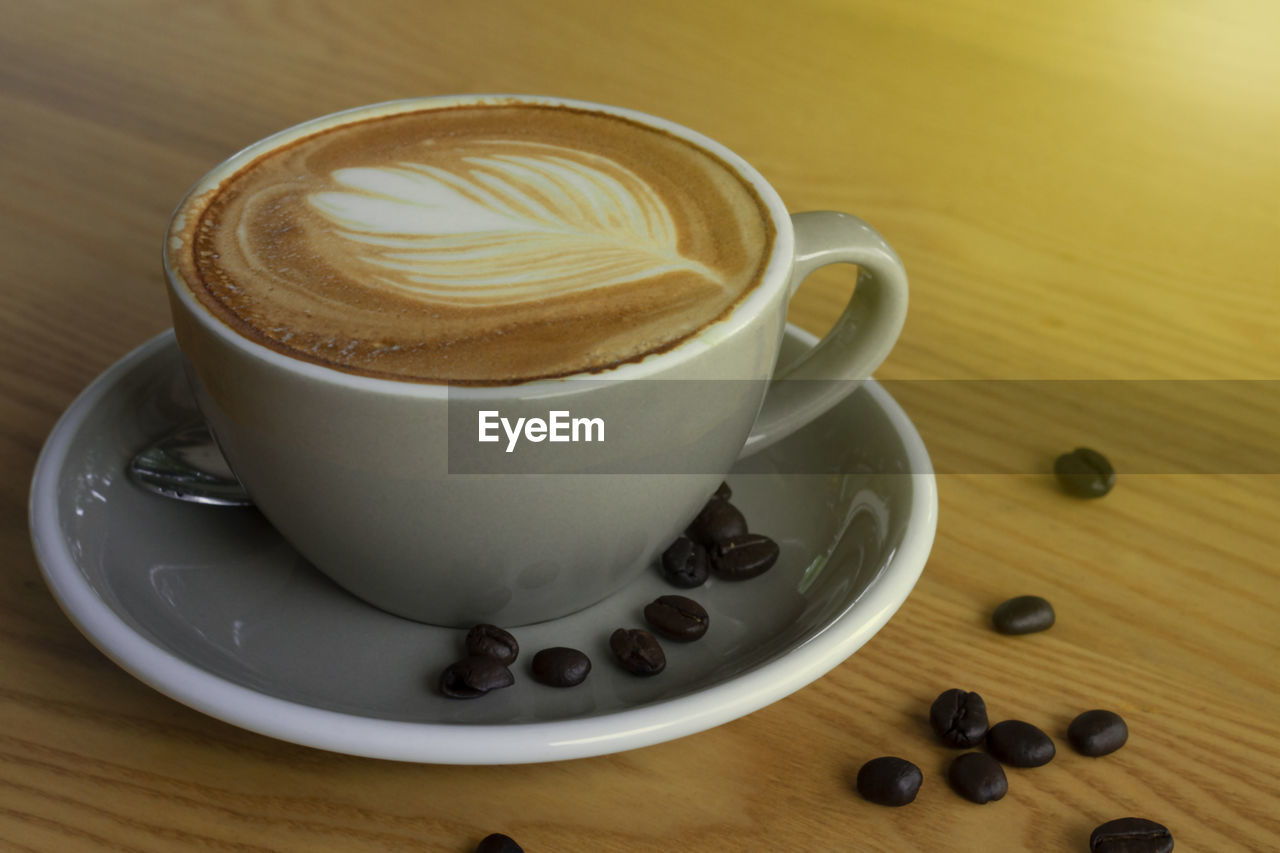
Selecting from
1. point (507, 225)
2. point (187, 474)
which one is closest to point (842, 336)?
point (507, 225)

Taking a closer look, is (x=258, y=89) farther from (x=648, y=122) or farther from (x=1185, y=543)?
(x=1185, y=543)

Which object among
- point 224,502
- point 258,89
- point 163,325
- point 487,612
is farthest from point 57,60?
point 487,612

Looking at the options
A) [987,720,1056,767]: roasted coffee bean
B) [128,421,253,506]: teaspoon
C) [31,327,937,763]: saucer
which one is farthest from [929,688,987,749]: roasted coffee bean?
[128,421,253,506]: teaspoon

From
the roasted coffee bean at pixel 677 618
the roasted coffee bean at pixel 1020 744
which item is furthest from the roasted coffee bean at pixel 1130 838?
the roasted coffee bean at pixel 677 618

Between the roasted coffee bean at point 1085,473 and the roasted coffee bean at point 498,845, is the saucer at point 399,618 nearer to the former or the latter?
the roasted coffee bean at point 498,845

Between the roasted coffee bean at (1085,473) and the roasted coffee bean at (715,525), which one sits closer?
the roasted coffee bean at (715,525)

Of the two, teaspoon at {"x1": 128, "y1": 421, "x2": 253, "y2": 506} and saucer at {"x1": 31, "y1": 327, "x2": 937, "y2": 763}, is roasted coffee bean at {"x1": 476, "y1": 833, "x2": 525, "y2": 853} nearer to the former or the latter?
saucer at {"x1": 31, "y1": 327, "x2": 937, "y2": 763}
